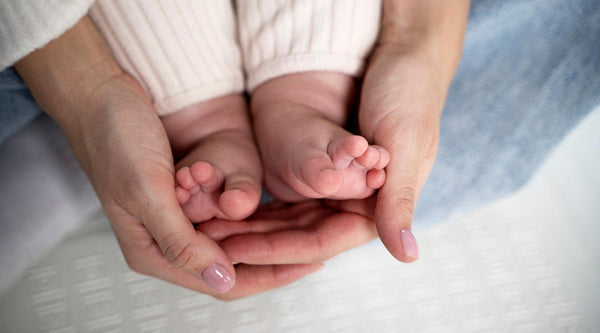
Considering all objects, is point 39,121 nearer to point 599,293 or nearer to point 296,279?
point 296,279

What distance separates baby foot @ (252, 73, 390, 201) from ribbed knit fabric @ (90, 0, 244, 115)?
0.31 ft

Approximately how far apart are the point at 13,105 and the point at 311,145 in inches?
20.7

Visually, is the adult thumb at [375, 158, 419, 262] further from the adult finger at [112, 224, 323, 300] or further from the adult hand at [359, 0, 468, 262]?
the adult finger at [112, 224, 323, 300]

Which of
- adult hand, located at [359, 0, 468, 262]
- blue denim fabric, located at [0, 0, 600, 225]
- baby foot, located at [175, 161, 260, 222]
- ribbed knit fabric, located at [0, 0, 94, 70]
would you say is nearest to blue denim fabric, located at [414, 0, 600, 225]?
blue denim fabric, located at [0, 0, 600, 225]

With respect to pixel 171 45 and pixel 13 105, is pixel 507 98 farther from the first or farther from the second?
pixel 13 105

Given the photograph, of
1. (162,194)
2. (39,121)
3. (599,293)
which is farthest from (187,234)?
(599,293)

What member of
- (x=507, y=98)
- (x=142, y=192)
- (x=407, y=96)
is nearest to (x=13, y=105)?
(x=142, y=192)

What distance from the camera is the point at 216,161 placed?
65 centimetres

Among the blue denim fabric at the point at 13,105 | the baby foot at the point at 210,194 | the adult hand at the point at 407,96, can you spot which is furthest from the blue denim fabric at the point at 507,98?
the baby foot at the point at 210,194

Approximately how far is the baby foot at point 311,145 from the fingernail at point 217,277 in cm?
15

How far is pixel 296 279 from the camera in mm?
700

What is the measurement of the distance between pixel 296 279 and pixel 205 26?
1.43 ft

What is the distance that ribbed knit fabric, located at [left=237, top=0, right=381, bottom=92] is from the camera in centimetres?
73

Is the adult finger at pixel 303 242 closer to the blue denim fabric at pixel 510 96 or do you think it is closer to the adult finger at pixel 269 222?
the adult finger at pixel 269 222
